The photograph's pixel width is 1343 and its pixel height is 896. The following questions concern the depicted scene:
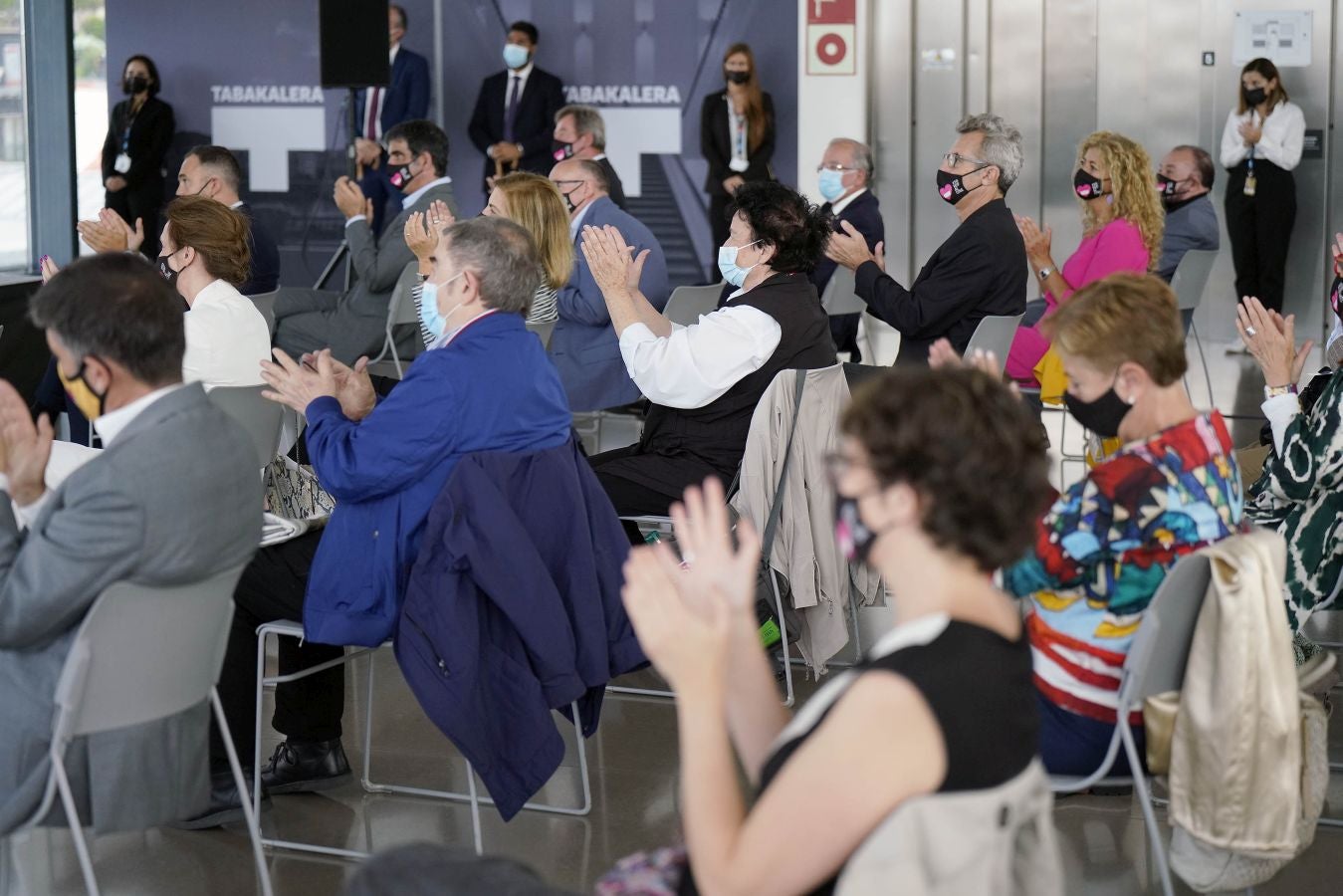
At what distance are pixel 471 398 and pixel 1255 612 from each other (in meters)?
1.51

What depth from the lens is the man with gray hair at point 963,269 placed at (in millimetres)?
5383

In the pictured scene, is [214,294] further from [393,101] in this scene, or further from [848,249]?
[393,101]

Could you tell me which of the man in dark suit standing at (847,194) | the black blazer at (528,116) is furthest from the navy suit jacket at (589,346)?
the black blazer at (528,116)

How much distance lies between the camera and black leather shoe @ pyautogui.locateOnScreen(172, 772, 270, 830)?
3561mm

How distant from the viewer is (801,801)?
5.51 feet

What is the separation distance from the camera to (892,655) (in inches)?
68.9

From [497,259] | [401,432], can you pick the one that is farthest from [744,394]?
[401,432]

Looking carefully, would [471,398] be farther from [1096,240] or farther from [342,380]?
[1096,240]

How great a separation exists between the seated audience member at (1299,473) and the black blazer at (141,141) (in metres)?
9.23

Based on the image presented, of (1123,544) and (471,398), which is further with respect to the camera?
(471,398)

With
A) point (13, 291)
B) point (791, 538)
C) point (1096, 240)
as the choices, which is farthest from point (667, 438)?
point (13, 291)

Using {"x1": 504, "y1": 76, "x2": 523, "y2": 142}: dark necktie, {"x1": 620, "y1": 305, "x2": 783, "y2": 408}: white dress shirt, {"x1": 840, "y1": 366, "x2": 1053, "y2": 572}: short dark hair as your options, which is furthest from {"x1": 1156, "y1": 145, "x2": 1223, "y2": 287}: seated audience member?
{"x1": 840, "y1": 366, "x2": 1053, "y2": 572}: short dark hair

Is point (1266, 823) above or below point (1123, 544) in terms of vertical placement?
below

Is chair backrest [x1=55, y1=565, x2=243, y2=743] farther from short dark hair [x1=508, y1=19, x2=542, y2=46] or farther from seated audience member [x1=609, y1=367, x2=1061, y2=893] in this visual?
short dark hair [x1=508, y1=19, x2=542, y2=46]
